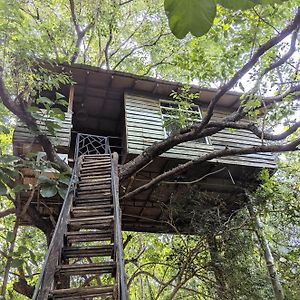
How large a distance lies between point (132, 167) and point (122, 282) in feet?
13.3

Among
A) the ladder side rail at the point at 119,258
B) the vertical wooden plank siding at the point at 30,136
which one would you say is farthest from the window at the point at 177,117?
the ladder side rail at the point at 119,258

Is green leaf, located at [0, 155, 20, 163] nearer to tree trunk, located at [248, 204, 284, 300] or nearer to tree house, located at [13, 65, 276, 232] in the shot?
tree house, located at [13, 65, 276, 232]

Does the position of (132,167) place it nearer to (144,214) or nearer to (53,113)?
(53,113)

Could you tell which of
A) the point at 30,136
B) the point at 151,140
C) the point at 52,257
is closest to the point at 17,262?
the point at 52,257

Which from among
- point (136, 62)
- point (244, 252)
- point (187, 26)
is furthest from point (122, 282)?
point (136, 62)

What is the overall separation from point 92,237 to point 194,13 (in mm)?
3898

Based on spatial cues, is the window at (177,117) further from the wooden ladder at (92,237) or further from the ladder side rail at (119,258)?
the ladder side rail at (119,258)

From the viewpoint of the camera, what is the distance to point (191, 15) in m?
0.63

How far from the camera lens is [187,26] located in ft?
2.12

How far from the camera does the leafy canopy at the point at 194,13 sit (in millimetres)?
617

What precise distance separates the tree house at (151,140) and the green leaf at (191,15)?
253 inches

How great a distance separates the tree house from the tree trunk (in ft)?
2.55

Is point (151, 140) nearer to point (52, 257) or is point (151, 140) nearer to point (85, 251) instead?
point (85, 251)

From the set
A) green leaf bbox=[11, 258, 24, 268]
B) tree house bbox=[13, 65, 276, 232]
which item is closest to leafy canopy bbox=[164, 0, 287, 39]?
green leaf bbox=[11, 258, 24, 268]
